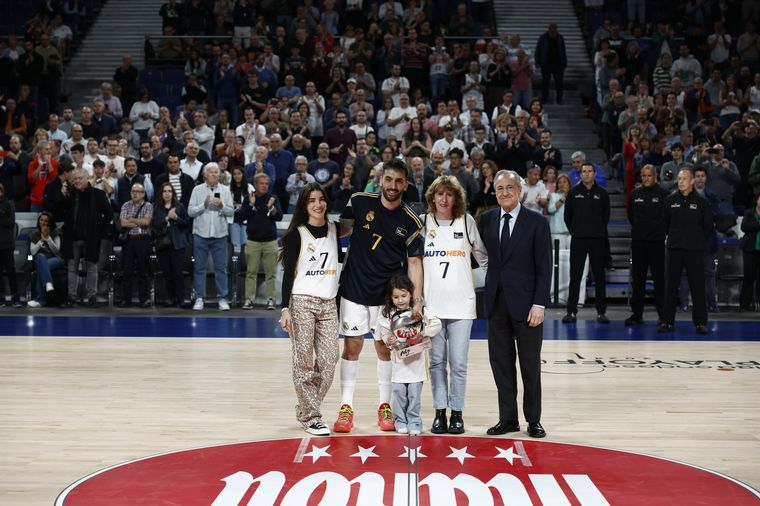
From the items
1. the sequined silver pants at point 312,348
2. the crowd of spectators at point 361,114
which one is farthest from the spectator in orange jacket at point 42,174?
the sequined silver pants at point 312,348

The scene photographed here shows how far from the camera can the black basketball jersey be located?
24.0 ft

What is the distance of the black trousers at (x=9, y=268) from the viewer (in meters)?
15.0

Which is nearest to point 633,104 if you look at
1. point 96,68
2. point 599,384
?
point 599,384

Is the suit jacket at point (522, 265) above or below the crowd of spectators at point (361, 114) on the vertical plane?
below

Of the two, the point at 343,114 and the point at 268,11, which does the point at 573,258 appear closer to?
the point at 343,114

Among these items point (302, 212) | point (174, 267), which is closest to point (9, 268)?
point (174, 267)

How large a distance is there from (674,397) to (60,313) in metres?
8.86

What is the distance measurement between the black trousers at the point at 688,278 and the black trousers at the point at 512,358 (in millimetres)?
5665

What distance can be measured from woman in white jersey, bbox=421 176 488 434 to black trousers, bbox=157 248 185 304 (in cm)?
810

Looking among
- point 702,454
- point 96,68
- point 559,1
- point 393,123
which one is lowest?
point 702,454

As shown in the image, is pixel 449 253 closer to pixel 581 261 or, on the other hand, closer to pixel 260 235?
pixel 581 261

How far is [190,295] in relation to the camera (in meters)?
15.4

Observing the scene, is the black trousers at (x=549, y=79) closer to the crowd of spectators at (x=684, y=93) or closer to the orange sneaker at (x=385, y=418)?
the crowd of spectators at (x=684, y=93)

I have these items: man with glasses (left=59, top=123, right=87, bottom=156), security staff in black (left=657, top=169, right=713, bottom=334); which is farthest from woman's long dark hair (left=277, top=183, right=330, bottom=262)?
man with glasses (left=59, top=123, right=87, bottom=156)
